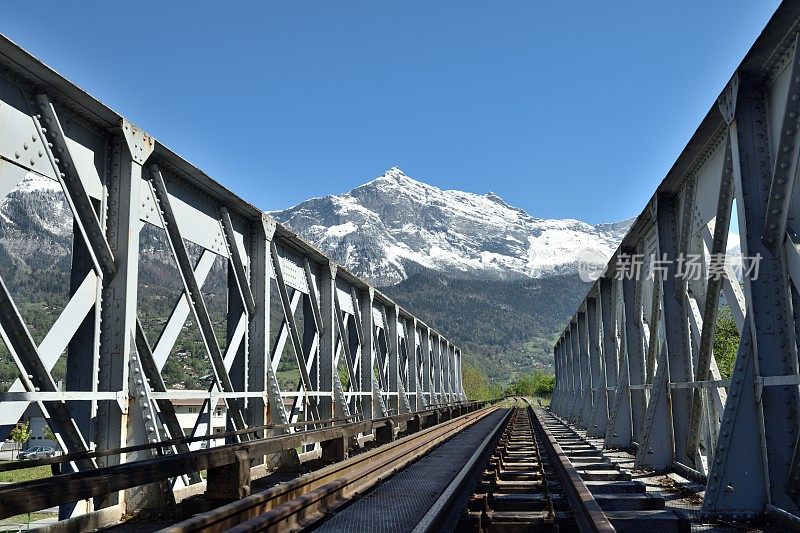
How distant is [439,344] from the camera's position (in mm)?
39000

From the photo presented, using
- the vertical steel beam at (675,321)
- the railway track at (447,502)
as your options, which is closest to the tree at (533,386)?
the vertical steel beam at (675,321)

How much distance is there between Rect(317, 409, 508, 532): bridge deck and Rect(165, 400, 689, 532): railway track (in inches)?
0.4

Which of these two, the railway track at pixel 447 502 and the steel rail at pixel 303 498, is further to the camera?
the railway track at pixel 447 502

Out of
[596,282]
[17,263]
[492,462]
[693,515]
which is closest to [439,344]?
[596,282]

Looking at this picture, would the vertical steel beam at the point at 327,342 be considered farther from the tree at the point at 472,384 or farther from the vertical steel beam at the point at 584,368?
the tree at the point at 472,384

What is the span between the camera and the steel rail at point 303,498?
557 cm

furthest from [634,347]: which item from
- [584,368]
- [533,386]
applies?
[533,386]

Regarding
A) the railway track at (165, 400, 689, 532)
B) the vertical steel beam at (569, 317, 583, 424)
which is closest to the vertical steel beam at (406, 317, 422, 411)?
the vertical steel beam at (569, 317, 583, 424)

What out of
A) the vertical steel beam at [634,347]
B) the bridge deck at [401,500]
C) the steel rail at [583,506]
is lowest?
the bridge deck at [401,500]

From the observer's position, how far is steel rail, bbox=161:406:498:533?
5574mm

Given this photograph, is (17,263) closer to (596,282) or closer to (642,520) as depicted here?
(596,282)

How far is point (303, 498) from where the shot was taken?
6961mm

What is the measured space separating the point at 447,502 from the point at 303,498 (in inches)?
57.2

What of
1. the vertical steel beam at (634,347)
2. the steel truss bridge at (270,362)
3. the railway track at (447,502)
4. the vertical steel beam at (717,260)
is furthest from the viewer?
the vertical steel beam at (634,347)
